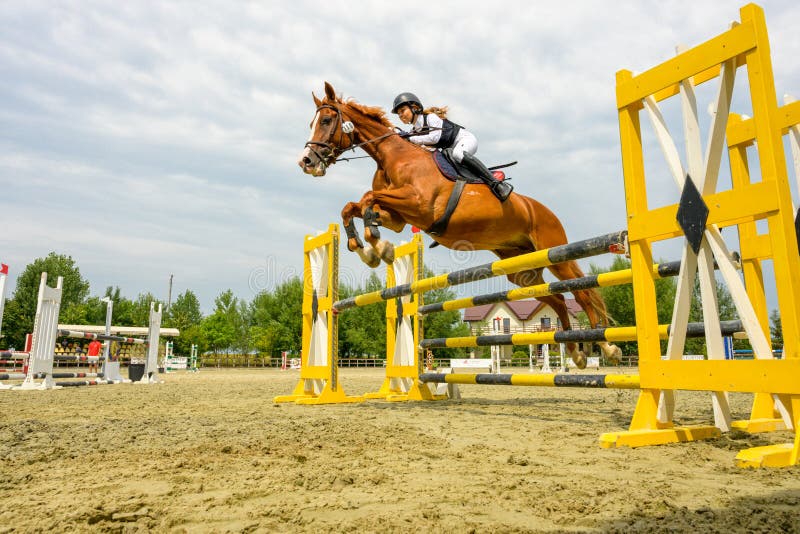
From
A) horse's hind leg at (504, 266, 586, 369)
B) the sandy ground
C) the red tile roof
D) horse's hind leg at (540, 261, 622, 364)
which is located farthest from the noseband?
the red tile roof

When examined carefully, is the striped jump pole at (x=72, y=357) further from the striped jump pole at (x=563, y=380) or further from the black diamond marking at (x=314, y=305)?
the striped jump pole at (x=563, y=380)

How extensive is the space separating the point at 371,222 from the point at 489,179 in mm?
1076

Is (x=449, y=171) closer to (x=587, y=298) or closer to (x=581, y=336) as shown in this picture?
(x=581, y=336)

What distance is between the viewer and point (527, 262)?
11.6 ft

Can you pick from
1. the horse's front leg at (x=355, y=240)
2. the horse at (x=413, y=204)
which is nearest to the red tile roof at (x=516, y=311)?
the horse at (x=413, y=204)

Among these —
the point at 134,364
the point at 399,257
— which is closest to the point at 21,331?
the point at 134,364

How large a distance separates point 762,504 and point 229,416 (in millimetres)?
3525

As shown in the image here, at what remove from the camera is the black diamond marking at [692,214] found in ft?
8.48

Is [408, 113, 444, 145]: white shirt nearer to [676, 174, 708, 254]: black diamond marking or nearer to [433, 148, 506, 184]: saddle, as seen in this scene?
[433, 148, 506, 184]: saddle

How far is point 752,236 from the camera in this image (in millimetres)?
3391

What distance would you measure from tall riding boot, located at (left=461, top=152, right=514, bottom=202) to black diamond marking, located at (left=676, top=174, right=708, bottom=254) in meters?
1.89

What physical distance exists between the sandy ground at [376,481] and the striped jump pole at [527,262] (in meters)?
1.05

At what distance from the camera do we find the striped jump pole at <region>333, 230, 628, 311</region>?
10.2 feet

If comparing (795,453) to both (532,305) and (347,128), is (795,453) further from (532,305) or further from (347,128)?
(532,305)
